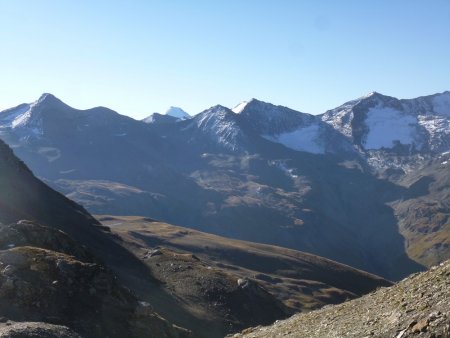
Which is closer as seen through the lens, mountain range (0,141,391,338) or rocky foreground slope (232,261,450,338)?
rocky foreground slope (232,261,450,338)

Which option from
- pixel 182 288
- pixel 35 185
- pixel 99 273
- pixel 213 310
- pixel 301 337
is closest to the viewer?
pixel 301 337

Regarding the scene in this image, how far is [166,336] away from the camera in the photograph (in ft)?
190

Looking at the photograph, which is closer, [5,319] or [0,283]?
[5,319]

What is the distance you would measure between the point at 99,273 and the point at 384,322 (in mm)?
37859

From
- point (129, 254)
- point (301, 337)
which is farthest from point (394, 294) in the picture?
point (129, 254)

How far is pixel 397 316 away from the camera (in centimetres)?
2928

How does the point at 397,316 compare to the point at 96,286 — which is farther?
the point at 96,286

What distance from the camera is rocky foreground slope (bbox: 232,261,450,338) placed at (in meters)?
25.6

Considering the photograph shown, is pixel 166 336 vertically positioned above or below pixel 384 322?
below

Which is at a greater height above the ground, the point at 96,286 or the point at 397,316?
the point at 397,316

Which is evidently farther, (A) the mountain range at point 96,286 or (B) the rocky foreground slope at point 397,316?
(A) the mountain range at point 96,286

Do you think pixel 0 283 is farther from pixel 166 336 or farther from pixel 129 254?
pixel 129 254

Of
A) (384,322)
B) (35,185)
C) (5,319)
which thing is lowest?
(5,319)

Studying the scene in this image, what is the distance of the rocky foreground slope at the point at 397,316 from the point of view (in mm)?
25562
